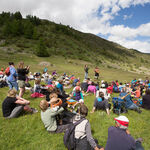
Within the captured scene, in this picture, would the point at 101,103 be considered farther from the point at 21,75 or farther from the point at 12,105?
the point at 21,75

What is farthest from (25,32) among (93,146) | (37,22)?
A: (93,146)

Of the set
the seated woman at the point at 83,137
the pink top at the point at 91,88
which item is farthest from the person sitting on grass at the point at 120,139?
the pink top at the point at 91,88

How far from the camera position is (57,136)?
12.6 feet

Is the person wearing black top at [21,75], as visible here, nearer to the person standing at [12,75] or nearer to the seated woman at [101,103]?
the person standing at [12,75]

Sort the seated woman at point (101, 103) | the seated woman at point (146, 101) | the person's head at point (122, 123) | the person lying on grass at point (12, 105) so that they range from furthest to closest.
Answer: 1. the seated woman at point (146, 101)
2. the seated woman at point (101, 103)
3. the person lying on grass at point (12, 105)
4. the person's head at point (122, 123)

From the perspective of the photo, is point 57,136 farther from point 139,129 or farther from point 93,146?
point 139,129

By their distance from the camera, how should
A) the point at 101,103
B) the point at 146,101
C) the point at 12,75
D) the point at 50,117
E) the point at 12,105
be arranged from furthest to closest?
the point at 146,101
the point at 12,75
the point at 101,103
the point at 12,105
the point at 50,117

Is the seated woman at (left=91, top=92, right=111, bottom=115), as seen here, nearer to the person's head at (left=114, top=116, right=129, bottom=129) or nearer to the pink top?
the person's head at (left=114, top=116, right=129, bottom=129)

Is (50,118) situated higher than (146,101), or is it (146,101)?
(50,118)

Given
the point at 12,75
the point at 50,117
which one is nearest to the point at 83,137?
the point at 50,117

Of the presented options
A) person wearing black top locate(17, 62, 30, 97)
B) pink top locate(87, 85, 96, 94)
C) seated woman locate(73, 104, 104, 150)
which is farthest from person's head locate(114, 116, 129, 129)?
pink top locate(87, 85, 96, 94)

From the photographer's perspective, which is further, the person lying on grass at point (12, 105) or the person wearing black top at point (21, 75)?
the person wearing black top at point (21, 75)

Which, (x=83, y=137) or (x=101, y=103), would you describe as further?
(x=101, y=103)

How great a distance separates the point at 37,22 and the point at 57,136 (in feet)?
242
